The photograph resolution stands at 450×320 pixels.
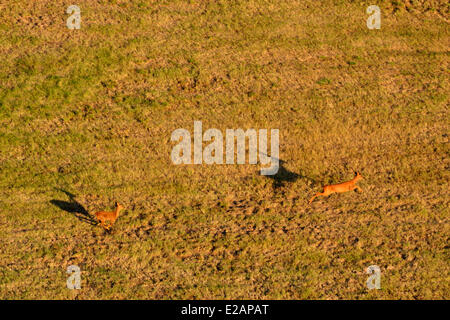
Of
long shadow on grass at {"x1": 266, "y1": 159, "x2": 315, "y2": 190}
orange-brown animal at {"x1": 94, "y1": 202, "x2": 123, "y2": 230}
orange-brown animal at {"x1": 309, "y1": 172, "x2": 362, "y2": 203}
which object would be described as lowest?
orange-brown animal at {"x1": 94, "y1": 202, "x2": 123, "y2": 230}

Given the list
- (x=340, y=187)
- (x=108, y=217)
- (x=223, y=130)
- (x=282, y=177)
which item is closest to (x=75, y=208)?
(x=108, y=217)

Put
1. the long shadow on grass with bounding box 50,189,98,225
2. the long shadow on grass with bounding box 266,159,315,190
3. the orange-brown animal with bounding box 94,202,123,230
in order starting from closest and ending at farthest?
the orange-brown animal with bounding box 94,202,123,230 → the long shadow on grass with bounding box 50,189,98,225 → the long shadow on grass with bounding box 266,159,315,190

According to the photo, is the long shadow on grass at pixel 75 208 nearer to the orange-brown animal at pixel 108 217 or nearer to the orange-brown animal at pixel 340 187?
the orange-brown animal at pixel 108 217

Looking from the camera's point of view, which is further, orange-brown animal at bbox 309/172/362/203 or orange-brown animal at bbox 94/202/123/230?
orange-brown animal at bbox 309/172/362/203

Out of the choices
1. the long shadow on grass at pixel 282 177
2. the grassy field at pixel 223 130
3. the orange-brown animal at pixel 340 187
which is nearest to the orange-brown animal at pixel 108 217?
the grassy field at pixel 223 130

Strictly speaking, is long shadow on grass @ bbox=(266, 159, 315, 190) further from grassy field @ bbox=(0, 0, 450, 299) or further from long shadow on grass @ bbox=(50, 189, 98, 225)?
long shadow on grass @ bbox=(50, 189, 98, 225)

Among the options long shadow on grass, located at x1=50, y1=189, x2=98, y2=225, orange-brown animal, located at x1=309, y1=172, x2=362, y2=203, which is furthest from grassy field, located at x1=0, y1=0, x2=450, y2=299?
orange-brown animal, located at x1=309, y1=172, x2=362, y2=203
